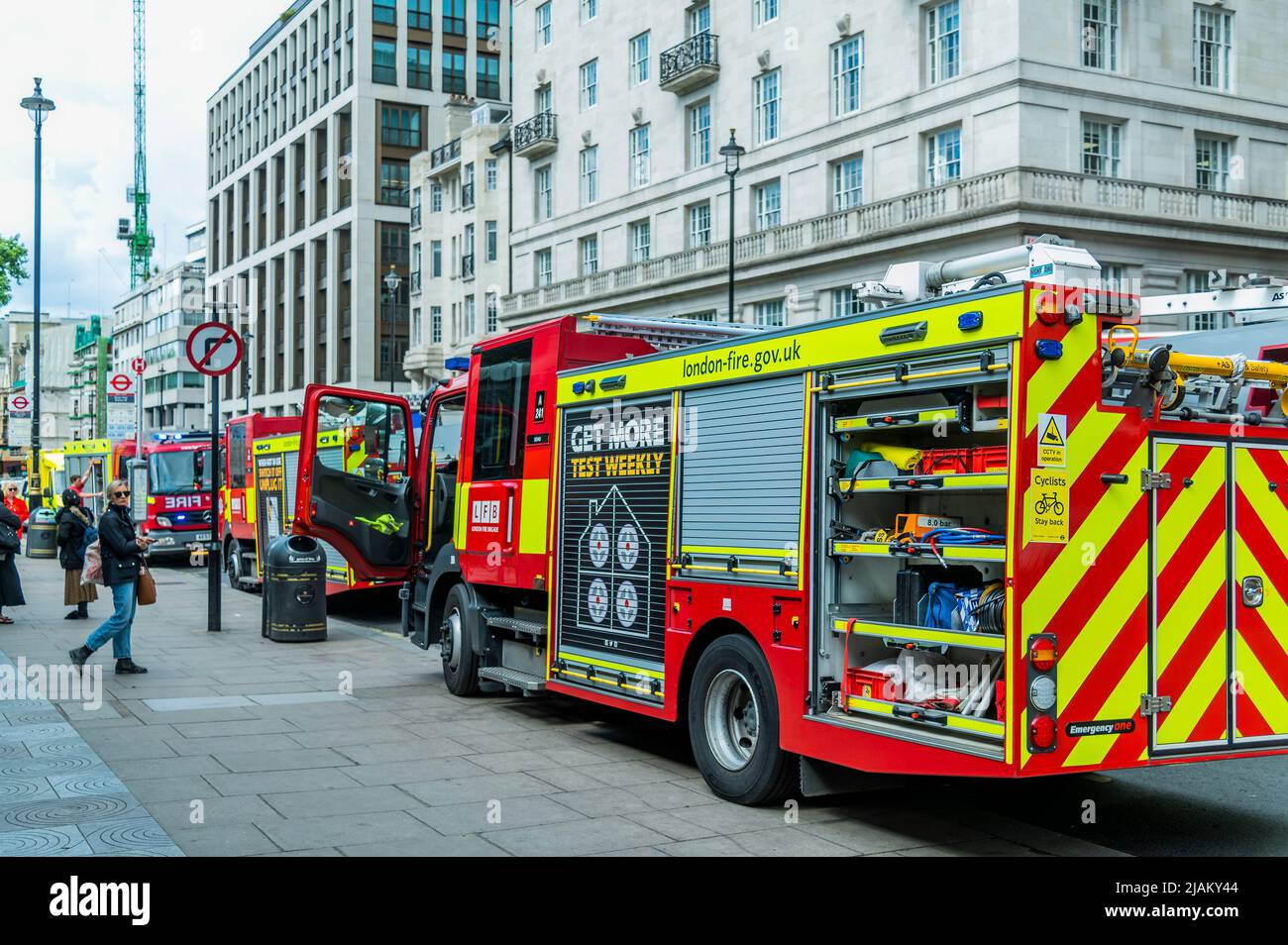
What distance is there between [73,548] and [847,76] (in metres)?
25.5

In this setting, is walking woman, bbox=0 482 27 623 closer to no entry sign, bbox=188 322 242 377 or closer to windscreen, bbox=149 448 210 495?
no entry sign, bbox=188 322 242 377

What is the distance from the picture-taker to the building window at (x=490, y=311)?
58.5m

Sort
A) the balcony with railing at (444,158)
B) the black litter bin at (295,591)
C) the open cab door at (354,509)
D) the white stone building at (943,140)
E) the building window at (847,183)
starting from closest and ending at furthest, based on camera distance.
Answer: the open cab door at (354,509) → the black litter bin at (295,591) → the white stone building at (943,140) → the building window at (847,183) → the balcony with railing at (444,158)

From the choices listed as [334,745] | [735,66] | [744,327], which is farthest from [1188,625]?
[735,66]

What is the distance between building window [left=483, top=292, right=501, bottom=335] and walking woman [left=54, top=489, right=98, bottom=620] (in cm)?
4013

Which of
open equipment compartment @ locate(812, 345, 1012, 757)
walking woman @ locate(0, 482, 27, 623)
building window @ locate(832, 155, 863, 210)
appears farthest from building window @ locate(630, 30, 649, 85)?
open equipment compartment @ locate(812, 345, 1012, 757)

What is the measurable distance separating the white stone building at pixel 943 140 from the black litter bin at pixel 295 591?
64.2 ft

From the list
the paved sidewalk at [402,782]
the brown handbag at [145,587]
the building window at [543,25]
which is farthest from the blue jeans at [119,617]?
the building window at [543,25]

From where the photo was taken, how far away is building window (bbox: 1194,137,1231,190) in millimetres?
34062

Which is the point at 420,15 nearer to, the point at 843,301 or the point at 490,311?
the point at 490,311

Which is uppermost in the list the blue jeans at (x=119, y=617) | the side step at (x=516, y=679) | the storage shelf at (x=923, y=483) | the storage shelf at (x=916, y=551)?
the storage shelf at (x=923, y=483)

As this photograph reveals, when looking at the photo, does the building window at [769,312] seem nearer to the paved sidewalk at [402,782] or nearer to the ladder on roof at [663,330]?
the paved sidewalk at [402,782]
